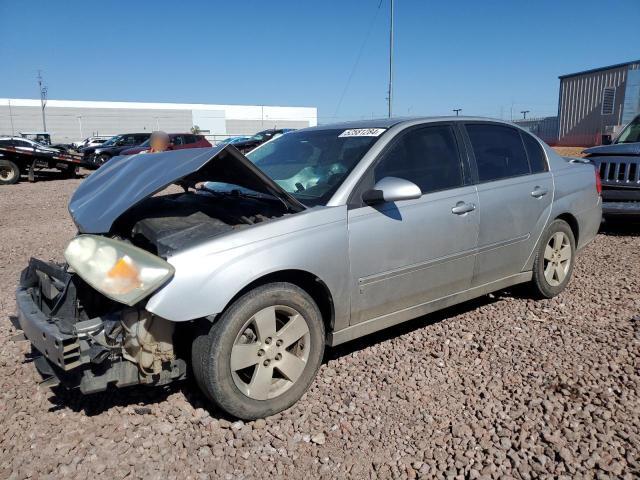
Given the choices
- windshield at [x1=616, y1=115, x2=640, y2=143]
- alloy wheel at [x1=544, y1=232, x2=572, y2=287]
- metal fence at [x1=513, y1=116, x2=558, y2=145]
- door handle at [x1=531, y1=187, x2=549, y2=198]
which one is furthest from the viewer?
metal fence at [x1=513, y1=116, x2=558, y2=145]

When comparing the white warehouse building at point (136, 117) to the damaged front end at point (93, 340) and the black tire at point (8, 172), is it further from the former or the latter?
the damaged front end at point (93, 340)

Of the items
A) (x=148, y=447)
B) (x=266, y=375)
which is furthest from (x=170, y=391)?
(x=266, y=375)

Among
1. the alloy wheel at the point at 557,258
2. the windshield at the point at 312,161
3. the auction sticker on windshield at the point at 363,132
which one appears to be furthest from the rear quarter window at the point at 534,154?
the windshield at the point at 312,161

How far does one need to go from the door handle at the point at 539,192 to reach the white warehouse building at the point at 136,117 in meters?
62.9

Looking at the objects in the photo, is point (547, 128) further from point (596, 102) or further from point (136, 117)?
point (136, 117)

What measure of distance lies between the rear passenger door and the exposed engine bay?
1710 mm

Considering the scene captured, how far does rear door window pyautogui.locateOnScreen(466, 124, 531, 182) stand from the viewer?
12.9ft

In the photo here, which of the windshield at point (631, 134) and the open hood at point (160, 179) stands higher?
the windshield at point (631, 134)

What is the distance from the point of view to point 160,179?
2.80 m

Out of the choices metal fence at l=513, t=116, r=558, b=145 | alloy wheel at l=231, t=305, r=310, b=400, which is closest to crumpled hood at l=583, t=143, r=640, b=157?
alloy wheel at l=231, t=305, r=310, b=400

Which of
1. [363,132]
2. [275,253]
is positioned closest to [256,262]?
[275,253]

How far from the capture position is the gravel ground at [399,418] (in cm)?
245

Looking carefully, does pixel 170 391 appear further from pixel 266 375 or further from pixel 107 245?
pixel 107 245

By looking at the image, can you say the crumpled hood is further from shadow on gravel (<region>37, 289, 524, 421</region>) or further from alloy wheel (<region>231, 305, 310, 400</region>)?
alloy wheel (<region>231, 305, 310, 400</region>)
